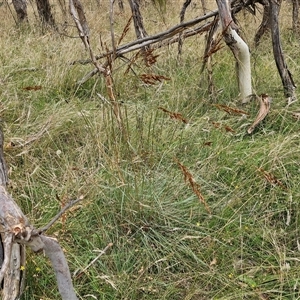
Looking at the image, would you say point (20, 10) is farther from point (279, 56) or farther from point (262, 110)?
point (262, 110)

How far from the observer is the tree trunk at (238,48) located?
247 centimetres

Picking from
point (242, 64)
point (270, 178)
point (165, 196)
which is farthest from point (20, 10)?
point (270, 178)

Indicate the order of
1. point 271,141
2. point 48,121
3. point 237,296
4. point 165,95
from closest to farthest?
point 237,296 → point 271,141 → point 48,121 → point 165,95

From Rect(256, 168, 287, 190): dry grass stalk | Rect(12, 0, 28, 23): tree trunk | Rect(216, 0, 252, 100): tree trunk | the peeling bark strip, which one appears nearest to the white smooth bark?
Rect(216, 0, 252, 100): tree trunk

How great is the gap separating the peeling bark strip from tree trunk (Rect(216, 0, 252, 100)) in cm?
20

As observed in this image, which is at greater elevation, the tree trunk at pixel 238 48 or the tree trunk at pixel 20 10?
the tree trunk at pixel 20 10

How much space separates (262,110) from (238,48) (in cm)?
41

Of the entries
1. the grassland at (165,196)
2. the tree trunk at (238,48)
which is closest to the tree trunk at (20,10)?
the grassland at (165,196)

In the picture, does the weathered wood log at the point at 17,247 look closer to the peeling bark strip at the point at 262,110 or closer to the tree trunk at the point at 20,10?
the peeling bark strip at the point at 262,110

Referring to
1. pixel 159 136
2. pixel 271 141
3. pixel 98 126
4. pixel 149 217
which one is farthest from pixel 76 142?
pixel 271 141

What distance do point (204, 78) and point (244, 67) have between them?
356 millimetres

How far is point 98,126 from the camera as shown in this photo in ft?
7.52

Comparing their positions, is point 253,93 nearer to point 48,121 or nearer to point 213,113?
point 213,113

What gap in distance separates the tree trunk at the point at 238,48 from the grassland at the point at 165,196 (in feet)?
0.37
